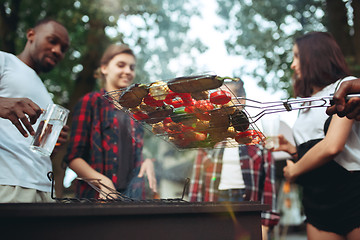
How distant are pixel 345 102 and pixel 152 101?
0.91 m

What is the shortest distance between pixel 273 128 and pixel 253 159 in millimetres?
694

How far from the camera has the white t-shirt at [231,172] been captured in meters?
2.86

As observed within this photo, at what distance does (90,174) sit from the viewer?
227 cm

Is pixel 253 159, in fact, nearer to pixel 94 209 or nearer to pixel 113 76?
pixel 113 76

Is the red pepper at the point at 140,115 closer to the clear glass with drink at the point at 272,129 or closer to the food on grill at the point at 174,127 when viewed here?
the food on grill at the point at 174,127

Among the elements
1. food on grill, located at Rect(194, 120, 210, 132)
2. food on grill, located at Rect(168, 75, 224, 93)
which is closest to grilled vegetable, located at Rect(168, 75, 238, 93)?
food on grill, located at Rect(168, 75, 224, 93)

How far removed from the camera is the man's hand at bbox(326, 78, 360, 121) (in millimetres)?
1434

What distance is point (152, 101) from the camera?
150 cm

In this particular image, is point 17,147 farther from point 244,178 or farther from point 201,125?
point 244,178

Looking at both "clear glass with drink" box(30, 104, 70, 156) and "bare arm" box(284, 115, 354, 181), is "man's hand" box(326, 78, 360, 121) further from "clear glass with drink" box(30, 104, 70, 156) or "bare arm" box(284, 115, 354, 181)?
"clear glass with drink" box(30, 104, 70, 156)

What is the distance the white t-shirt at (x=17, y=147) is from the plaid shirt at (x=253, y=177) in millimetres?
1519

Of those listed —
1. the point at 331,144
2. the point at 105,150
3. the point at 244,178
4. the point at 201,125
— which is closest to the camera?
the point at 201,125

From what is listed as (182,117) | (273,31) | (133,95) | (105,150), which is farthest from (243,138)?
(273,31)

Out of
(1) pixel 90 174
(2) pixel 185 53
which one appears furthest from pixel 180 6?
(1) pixel 90 174
